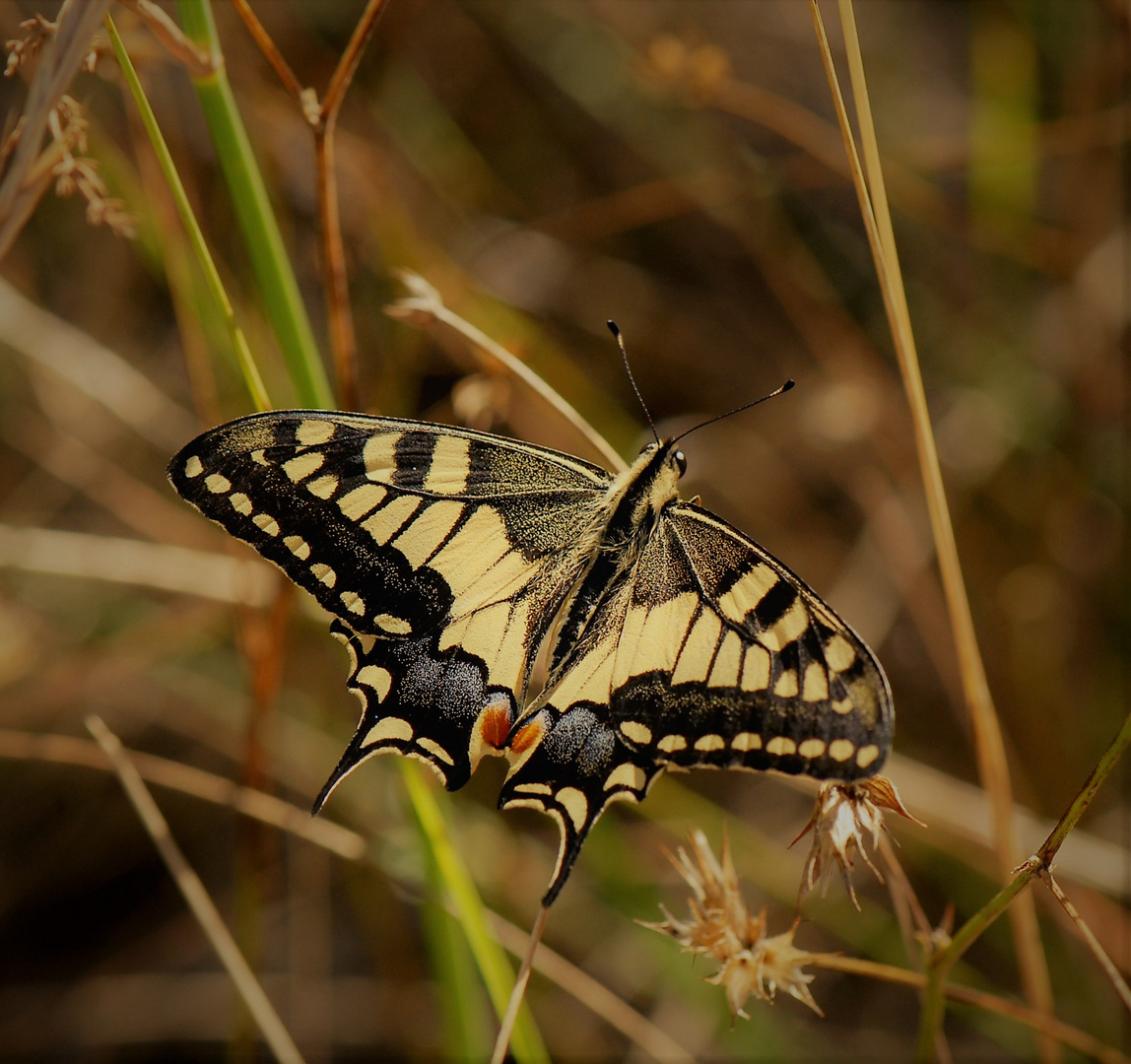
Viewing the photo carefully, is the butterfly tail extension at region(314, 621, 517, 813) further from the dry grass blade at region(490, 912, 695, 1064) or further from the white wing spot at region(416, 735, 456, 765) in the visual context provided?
the dry grass blade at region(490, 912, 695, 1064)

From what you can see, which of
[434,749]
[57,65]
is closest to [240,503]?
[434,749]

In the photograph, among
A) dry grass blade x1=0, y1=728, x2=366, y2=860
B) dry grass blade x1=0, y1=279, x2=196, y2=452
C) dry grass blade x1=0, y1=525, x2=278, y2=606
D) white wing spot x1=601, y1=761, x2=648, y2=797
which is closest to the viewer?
white wing spot x1=601, y1=761, x2=648, y2=797

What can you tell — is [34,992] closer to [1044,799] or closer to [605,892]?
[605,892]

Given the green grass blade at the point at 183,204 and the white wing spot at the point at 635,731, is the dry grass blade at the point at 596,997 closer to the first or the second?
the white wing spot at the point at 635,731

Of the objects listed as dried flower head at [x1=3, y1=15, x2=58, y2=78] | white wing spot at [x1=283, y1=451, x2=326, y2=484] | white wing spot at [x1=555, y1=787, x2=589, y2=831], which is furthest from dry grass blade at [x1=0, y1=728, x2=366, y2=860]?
dried flower head at [x1=3, y1=15, x2=58, y2=78]

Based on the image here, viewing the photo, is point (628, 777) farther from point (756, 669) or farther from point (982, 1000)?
point (982, 1000)

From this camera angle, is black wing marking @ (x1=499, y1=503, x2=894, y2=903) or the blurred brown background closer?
black wing marking @ (x1=499, y1=503, x2=894, y2=903)

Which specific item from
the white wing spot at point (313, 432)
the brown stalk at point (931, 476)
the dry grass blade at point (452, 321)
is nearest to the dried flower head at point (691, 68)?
the brown stalk at point (931, 476)
